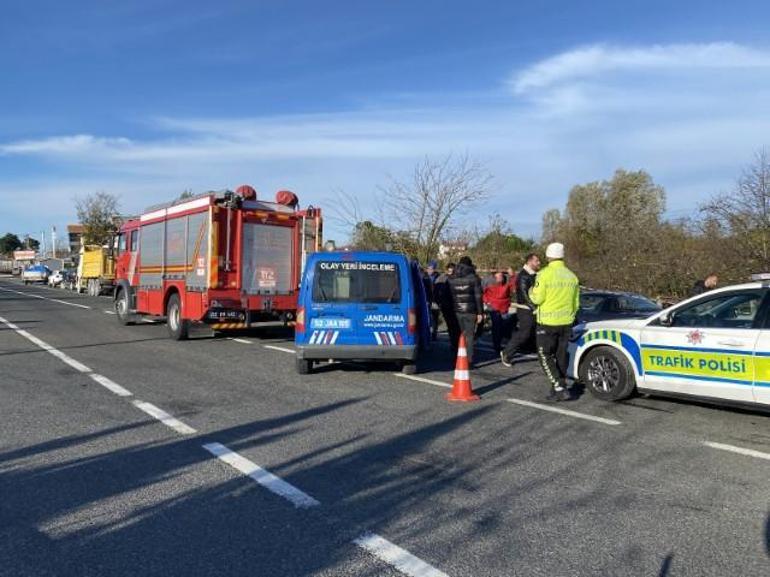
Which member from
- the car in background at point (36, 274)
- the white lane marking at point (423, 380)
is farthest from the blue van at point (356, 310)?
the car in background at point (36, 274)

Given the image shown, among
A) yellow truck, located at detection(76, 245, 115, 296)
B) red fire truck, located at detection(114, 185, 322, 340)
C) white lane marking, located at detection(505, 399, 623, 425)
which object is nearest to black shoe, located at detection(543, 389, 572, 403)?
white lane marking, located at detection(505, 399, 623, 425)

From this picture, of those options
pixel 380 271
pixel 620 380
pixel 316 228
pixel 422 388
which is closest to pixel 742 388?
pixel 620 380

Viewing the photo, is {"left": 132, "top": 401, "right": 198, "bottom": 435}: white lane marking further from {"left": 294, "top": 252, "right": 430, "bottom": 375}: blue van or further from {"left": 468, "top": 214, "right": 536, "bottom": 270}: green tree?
{"left": 468, "top": 214, "right": 536, "bottom": 270}: green tree

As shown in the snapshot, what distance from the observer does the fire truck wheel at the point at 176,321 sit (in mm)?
14430

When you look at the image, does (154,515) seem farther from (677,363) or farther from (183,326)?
(183,326)

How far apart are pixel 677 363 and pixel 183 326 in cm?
997

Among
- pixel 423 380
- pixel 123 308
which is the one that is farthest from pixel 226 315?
pixel 123 308

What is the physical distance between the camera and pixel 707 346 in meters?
7.27

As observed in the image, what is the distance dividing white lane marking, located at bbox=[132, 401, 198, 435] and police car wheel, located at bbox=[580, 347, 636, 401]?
4654 mm

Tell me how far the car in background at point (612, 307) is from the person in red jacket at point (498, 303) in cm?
148

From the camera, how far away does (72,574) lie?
3.62m

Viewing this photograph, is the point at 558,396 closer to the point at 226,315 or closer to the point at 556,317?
the point at 556,317

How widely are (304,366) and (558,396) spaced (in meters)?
3.64

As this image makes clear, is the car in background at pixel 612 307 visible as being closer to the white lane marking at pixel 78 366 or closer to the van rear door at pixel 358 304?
the van rear door at pixel 358 304
